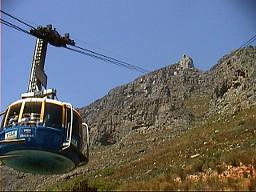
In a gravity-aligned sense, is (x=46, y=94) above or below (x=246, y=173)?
above

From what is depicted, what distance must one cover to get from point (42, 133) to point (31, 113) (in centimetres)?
85

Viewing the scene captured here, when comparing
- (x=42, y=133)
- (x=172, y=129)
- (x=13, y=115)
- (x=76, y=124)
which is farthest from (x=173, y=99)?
(x=42, y=133)

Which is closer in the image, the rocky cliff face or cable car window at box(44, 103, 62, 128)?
cable car window at box(44, 103, 62, 128)

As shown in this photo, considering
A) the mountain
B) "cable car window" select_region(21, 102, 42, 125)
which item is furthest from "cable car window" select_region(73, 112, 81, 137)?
the mountain

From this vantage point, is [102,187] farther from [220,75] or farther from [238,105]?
[220,75]

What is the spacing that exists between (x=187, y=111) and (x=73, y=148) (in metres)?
73.8

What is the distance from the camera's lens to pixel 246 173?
1967cm

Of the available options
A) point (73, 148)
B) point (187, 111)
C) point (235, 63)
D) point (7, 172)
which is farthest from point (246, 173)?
point (187, 111)

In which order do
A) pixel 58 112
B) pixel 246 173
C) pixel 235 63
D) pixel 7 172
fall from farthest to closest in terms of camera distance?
pixel 7 172
pixel 235 63
pixel 246 173
pixel 58 112

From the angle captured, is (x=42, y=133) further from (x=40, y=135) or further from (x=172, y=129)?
(x=172, y=129)

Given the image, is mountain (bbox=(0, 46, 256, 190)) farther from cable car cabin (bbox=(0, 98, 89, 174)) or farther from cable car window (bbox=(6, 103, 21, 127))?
cable car window (bbox=(6, 103, 21, 127))

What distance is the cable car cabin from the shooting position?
15797mm

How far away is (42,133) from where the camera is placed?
1581cm

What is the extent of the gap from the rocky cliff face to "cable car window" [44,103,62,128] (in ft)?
151
